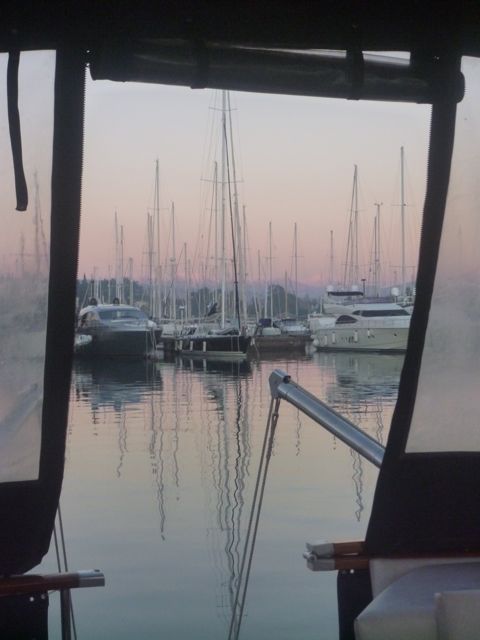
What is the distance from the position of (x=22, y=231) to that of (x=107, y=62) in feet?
1.34

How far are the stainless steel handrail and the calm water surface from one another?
199 centimetres

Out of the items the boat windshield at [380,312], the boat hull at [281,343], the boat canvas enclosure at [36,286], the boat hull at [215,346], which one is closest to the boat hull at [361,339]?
the boat windshield at [380,312]

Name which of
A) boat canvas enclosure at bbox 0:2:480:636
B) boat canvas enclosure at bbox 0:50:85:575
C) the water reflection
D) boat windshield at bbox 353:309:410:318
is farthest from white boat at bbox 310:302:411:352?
boat canvas enclosure at bbox 0:50:85:575

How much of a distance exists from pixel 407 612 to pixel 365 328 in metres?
31.9

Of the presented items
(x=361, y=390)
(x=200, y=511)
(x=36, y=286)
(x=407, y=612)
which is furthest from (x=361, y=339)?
(x=407, y=612)

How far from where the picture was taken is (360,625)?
228 centimetres

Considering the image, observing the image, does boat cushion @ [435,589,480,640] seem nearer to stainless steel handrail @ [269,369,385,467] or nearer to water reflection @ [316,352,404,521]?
stainless steel handrail @ [269,369,385,467]

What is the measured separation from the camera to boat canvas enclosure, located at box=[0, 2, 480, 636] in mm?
2570

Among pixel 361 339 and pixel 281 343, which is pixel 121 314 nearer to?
pixel 281 343

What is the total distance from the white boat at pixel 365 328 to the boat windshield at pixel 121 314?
633cm

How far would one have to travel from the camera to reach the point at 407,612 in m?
2.30

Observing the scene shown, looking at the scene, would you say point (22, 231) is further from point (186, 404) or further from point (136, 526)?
point (186, 404)

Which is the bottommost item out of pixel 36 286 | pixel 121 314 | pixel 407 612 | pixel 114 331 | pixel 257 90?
pixel 114 331

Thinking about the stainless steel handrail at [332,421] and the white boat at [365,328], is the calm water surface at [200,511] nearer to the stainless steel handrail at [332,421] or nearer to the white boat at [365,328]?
the stainless steel handrail at [332,421]
